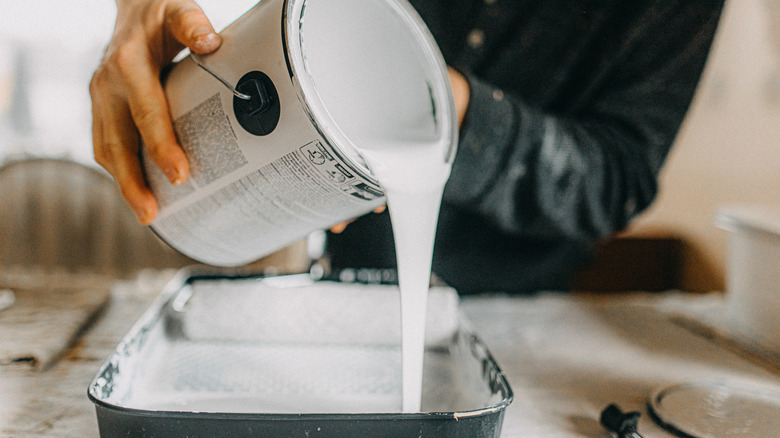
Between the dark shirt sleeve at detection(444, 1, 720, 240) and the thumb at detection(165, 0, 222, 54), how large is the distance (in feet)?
1.07

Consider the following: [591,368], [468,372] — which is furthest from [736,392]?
[468,372]

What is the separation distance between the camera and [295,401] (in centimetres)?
46

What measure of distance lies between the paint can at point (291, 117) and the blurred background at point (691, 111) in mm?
508

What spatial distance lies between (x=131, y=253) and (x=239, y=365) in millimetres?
1527

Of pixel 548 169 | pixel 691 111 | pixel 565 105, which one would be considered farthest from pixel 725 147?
pixel 548 169

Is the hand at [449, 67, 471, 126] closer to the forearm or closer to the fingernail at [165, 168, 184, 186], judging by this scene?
the forearm

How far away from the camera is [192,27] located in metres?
0.41

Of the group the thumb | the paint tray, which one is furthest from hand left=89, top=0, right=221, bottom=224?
the paint tray

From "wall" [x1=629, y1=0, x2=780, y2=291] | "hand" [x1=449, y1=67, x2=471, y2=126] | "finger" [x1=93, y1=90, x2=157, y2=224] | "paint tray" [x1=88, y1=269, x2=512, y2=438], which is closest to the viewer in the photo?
"paint tray" [x1=88, y1=269, x2=512, y2=438]

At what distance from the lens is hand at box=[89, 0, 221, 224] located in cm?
41

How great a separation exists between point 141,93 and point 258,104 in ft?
0.38

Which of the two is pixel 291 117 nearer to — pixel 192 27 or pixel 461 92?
pixel 192 27

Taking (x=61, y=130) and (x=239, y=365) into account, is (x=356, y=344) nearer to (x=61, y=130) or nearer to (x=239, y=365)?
(x=239, y=365)

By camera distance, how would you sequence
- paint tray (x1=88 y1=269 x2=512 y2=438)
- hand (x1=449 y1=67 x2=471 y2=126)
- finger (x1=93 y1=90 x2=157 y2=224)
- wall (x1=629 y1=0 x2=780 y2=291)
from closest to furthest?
paint tray (x1=88 y1=269 x2=512 y2=438) → finger (x1=93 y1=90 x2=157 y2=224) → hand (x1=449 y1=67 x2=471 y2=126) → wall (x1=629 y1=0 x2=780 y2=291)
